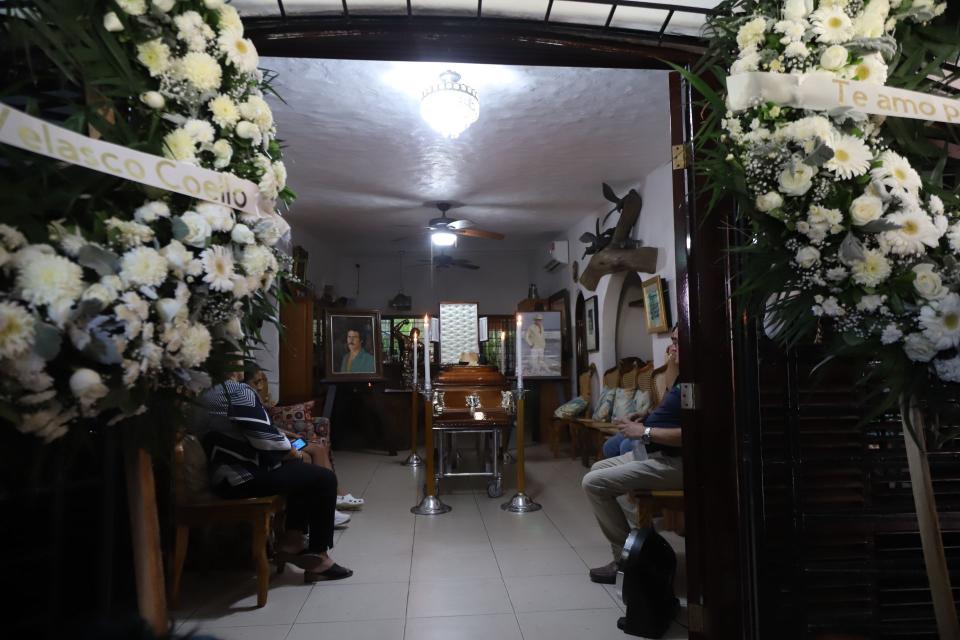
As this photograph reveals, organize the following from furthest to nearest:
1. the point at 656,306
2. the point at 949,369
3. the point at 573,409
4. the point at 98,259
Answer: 1. the point at 573,409
2. the point at 656,306
3. the point at 949,369
4. the point at 98,259

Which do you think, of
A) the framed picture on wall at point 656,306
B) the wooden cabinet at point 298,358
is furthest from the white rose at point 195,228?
the wooden cabinet at point 298,358

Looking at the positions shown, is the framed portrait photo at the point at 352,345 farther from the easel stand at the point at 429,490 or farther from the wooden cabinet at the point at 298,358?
the easel stand at the point at 429,490

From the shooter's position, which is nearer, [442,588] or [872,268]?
[872,268]

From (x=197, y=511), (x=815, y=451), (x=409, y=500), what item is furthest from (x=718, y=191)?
(x=409, y=500)

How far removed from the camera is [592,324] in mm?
7293

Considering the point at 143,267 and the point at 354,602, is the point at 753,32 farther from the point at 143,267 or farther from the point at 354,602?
the point at 354,602

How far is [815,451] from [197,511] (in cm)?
279

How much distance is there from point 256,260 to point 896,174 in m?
1.46

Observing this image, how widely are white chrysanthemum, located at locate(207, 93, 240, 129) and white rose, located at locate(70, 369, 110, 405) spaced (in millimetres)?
578

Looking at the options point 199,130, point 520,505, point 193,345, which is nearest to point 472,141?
point 520,505

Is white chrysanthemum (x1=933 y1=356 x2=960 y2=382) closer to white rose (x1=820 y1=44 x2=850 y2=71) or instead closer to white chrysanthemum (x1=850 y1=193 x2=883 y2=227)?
white chrysanthemum (x1=850 y1=193 x2=883 y2=227)

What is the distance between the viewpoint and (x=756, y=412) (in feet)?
6.13

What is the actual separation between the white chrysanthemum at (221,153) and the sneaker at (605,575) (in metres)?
2.89

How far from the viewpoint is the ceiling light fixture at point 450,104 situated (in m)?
3.73
